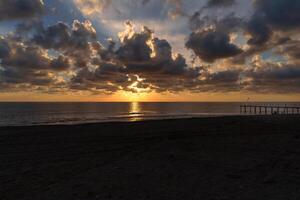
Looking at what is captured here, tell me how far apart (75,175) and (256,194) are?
21.4 feet

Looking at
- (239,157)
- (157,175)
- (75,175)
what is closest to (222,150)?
(239,157)

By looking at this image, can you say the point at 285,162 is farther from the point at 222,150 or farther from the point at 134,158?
the point at 134,158

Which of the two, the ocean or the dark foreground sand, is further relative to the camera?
the ocean

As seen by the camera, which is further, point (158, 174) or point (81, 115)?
point (81, 115)

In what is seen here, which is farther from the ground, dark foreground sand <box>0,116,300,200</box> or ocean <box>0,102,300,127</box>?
ocean <box>0,102,300,127</box>

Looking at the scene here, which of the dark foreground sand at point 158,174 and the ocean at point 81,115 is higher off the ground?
the ocean at point 81,115

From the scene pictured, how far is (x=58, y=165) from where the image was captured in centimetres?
1225

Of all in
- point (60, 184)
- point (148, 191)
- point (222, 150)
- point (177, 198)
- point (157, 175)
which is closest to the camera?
point (177, 198)

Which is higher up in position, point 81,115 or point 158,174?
point 81,115

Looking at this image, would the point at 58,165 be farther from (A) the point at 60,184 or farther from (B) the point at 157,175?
(B) the point at 157,175

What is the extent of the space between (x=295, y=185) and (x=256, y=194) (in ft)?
5.33

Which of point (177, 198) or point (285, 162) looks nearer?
point (177, 198)

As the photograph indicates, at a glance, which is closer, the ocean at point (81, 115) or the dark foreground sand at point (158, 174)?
the dark foreground sand at point (158, 174)

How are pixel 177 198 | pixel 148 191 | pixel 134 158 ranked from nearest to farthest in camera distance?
pixel 177 198 < pixel 148 191 < pixel 134 158
